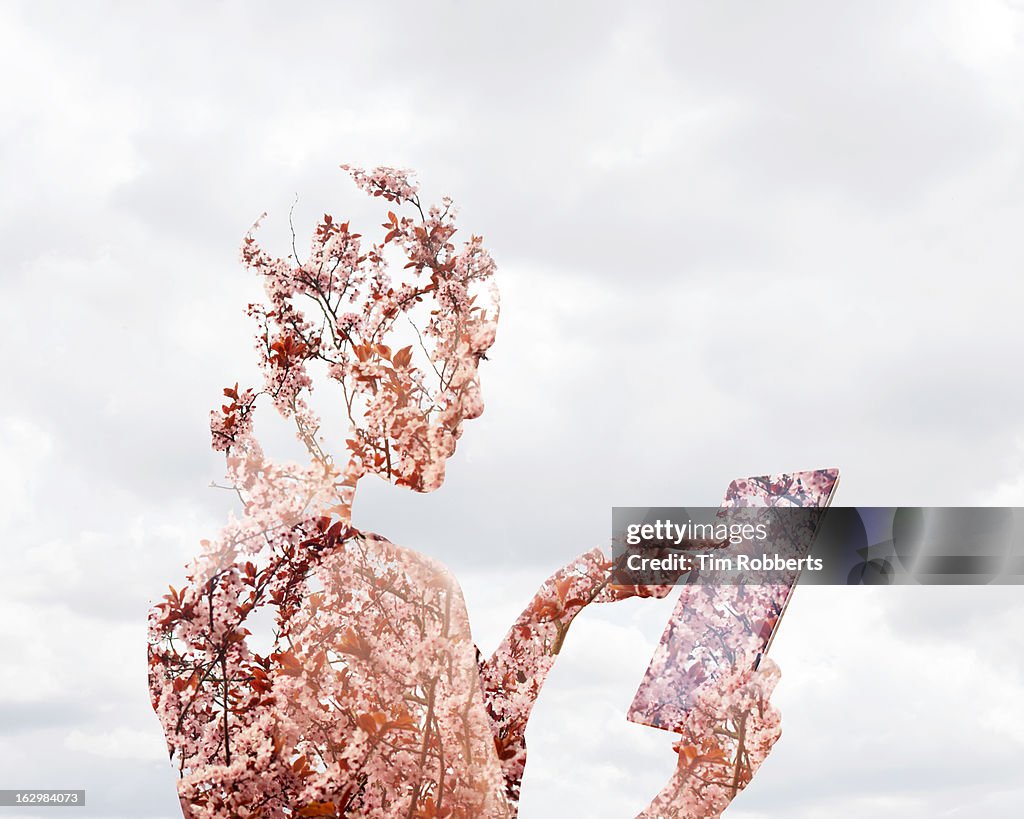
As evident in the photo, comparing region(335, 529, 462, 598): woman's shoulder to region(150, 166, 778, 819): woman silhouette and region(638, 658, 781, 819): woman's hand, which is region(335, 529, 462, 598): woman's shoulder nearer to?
region(150, 166, 778, 819): woman silhouette

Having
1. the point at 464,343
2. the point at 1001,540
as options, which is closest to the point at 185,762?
the point at 464,343

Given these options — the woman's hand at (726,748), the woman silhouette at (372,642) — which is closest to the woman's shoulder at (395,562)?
the woman silhouette at (372,642)

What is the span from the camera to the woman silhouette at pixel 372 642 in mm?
3439

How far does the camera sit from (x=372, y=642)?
11.4ft

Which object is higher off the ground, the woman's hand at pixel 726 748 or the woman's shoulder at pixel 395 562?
the woman's shoulder at pixel 395 562

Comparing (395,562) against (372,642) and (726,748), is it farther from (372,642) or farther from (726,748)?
(726,748)

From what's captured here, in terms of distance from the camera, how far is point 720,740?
139 inches

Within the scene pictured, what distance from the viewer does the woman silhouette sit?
344cm

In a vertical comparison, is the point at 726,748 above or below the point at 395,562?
below

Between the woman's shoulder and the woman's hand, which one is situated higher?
the woman's shoulder

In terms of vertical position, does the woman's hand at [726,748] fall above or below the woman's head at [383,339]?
below

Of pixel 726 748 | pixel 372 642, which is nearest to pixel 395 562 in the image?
pixel 372 642

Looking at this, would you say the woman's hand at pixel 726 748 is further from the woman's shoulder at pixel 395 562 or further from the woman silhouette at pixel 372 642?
the woman's shoulder at pixel 395 562

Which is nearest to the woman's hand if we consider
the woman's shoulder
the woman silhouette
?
the woman silhouette
